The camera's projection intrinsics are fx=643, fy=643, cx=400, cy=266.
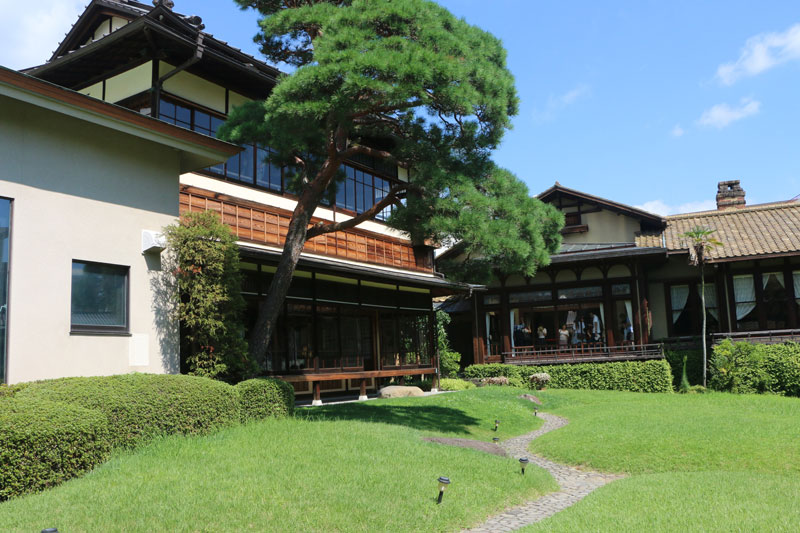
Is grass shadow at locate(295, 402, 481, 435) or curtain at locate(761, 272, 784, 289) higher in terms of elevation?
curtain at locate(761, 272, 784, 289)

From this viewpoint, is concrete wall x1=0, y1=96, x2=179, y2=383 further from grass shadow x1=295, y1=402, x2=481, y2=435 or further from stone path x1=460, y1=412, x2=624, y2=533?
stone path x1=460, y1=412, x2=624, y2=533

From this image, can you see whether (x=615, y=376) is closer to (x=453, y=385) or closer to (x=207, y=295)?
(x=453, y=385)

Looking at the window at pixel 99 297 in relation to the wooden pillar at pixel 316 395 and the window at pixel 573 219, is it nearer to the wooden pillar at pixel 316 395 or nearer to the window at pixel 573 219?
the wooden pillar at pixel 316 395

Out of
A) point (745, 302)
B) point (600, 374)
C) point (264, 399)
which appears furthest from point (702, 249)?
point (264, 399)

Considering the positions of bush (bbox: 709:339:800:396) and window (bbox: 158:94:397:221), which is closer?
window (bbox: 158:94:397:221)

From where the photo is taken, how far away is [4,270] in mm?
8352

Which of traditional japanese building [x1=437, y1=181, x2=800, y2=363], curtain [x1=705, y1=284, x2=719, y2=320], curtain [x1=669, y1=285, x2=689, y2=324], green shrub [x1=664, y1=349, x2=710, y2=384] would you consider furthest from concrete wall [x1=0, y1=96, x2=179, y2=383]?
curtain [x1=705, y1=284, x2=719, y2=320]

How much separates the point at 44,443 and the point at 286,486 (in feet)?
8.01

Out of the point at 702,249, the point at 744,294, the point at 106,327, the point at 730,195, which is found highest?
the point at 730,195

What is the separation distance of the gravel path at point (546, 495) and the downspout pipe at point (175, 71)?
9568 millimetres

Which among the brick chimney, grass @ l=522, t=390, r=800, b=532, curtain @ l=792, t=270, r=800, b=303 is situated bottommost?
grass @ l=522, t=390, r=800, b=532

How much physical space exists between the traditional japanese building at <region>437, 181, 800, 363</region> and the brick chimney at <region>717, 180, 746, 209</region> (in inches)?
154

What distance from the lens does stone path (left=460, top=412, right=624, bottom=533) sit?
6988 millimetres

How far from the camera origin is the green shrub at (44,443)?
611 centimetres
